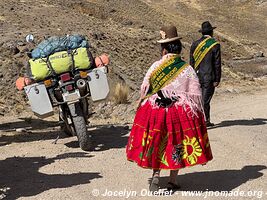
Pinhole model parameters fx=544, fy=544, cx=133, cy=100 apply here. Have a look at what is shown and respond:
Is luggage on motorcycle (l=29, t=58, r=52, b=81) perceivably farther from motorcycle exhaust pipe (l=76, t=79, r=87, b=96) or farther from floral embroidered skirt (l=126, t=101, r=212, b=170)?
floral embroidered skirt (l=126, t=101, r=212, b=170)

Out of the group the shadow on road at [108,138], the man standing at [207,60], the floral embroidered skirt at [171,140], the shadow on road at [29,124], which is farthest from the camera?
the shadow on road at [29,124]

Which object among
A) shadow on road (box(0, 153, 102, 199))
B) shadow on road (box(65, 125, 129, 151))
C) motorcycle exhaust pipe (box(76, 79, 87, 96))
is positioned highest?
motorcycle exhaust pipe (box(76, 79, 87, 96))

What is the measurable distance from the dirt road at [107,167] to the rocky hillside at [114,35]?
14.6 ft

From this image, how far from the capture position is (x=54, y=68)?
8.39 metres

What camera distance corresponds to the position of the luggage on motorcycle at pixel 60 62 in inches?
330

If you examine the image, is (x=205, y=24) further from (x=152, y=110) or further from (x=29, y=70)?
(x=152, y=110)

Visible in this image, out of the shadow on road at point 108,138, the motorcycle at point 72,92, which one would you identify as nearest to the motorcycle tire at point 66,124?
the motorcycle at point 72,92

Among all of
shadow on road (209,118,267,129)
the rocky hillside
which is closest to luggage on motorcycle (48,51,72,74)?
shadow on road (209,118,267,129)

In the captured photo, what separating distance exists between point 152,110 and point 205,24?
4.10 meters

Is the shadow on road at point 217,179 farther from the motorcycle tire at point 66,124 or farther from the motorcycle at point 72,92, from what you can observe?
the motorcycle tire at point 66,124

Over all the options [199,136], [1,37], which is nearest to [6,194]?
[199,136]

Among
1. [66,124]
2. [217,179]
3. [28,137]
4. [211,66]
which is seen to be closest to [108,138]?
[66,124]

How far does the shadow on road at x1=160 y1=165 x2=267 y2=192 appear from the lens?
6.16 m

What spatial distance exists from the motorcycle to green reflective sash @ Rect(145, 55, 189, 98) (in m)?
2.56
